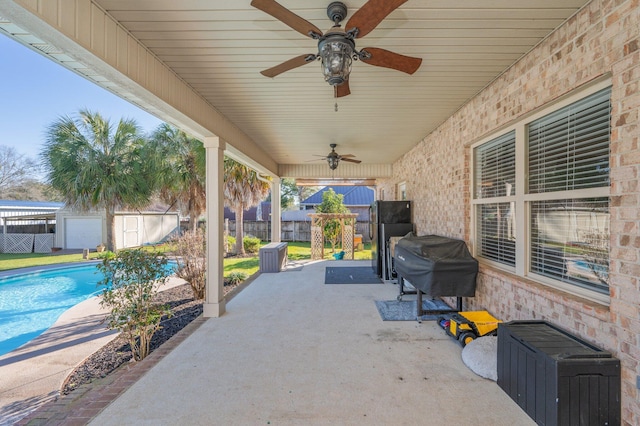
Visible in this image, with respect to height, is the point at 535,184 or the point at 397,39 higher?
the point at 397,39

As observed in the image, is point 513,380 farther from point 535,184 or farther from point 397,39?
point 397,39

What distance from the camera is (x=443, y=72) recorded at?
322 centimetres

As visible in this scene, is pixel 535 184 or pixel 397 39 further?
pixel 535 184

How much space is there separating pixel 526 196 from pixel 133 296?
4.92 meters

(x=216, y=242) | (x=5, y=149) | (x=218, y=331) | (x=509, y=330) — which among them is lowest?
(x=218, y=331)

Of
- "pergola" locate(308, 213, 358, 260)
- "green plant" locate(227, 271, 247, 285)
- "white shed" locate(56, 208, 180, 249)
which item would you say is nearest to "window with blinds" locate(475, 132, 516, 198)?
"green plant" locate(227, 271, 247, 285)

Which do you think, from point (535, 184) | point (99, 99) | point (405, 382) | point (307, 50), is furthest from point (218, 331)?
point (99, 99)

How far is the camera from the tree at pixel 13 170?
2014 centimetres

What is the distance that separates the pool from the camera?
5.53 meters

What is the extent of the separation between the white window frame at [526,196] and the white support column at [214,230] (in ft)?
12.7

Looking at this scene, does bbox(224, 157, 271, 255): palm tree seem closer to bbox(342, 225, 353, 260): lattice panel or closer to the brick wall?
bbox(342, 225, 353, 260): lattice panel

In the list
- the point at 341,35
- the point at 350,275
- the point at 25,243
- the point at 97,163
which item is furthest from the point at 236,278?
the point at 25,243

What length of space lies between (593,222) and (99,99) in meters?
15.5

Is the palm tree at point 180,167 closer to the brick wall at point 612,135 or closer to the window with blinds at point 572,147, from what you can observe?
the brick wall at point 612,135
